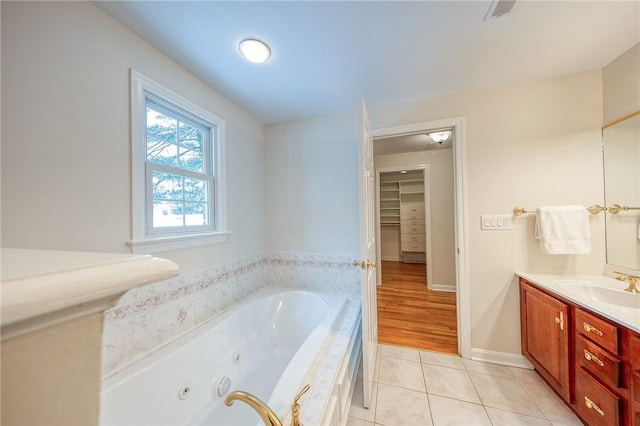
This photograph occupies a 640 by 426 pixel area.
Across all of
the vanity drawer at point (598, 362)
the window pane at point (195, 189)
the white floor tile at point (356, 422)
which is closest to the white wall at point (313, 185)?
the window pane at point (195, 189)

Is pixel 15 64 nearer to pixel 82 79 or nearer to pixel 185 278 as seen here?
pixel 82 79

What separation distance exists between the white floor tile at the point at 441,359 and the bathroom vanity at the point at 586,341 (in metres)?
0.48

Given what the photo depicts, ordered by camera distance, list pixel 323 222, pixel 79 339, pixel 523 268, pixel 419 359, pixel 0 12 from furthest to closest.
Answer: pixel 323 222 → pixel 419 359 → pixel 523 268 → pixel 0 12 → pixel 79 339

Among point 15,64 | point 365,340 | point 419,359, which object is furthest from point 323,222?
point 15,64

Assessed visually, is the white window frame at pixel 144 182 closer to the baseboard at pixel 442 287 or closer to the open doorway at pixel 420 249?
the open doorway at pixel 420 249

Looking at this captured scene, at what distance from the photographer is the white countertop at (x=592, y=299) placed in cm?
109

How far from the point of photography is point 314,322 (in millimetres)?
1953

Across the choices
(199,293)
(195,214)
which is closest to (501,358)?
(199,293)

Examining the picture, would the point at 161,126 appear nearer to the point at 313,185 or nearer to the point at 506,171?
the point at 313,185

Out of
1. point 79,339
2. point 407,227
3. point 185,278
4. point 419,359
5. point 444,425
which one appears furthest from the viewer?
point 407,227

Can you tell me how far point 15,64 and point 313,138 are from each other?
181cm

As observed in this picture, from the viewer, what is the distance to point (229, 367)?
5.09ft

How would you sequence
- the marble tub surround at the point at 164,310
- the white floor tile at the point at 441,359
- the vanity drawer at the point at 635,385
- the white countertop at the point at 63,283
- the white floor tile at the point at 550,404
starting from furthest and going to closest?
the white floor tile at the point at 441,359 < the white floor tile at the point at 550,404 < the marble tub surround at the point at 164,310 < the vanity drawer at the point at 635,385 < the white countertop at the point at 63,283

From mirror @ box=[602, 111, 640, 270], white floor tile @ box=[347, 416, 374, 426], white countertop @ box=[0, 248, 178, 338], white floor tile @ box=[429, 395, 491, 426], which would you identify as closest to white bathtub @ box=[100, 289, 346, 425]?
white floor tile @ box=[347, 416, 374, 426]
